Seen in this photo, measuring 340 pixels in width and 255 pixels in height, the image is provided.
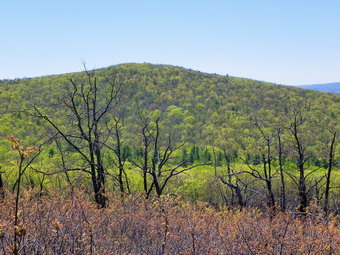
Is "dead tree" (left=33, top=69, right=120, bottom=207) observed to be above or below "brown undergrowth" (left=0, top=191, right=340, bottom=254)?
above

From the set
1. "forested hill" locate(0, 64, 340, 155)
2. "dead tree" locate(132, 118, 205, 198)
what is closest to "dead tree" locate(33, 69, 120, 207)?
"dead tree" locate(132, 118, 205, 198)

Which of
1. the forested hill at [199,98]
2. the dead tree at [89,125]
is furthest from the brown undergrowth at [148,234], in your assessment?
the forested hill at [199,98]

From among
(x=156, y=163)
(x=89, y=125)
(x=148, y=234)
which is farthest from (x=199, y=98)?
(x=148, y=234)

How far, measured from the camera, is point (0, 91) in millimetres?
99062

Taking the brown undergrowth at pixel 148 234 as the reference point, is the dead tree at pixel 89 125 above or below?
above

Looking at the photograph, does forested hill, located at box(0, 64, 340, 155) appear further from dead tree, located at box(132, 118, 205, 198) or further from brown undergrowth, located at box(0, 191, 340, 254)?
brown undergrowth, located at box(0, 191, 340, 254)

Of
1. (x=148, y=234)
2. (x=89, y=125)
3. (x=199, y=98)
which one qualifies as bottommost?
(x=148, y=234)

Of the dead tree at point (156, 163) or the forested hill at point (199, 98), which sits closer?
the dead tree at point (156, 163)

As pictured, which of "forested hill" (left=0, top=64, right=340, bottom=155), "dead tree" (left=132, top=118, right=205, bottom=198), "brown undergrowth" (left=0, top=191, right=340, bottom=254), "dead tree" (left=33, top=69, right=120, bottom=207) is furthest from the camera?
"forested hill" (left=0, top=64, right=340, bottom=155)

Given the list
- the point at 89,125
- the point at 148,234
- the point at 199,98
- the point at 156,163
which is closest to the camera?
the point at 148,234

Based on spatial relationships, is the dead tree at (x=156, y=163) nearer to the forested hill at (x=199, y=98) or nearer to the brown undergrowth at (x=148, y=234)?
the brown undergrowth at (x=148, y=234)

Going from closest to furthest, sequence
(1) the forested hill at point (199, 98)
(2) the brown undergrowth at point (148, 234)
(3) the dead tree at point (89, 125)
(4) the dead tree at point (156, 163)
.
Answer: (2) the brown undergrowth at point (148, 234) → (3) the dead tree at point (89, 125) → (4) the dead tree at point (156, 163) → (1) the forested hill at point (199, 98)

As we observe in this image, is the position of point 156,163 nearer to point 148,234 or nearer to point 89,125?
point 89,125

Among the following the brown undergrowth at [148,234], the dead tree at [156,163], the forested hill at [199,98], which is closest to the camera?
the brown undergrowth at [148,234]
